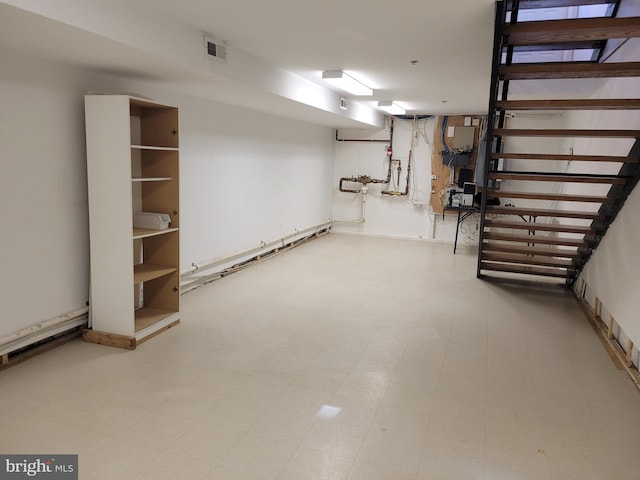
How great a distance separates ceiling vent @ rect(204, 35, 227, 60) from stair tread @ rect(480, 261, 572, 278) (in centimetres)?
413

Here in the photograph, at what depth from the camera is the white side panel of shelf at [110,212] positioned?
3285 mm

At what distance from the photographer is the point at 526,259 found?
18.3 feet

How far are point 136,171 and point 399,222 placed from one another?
600 cm

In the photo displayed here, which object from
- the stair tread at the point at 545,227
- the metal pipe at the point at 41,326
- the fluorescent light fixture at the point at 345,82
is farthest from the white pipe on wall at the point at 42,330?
the stair tread at the point at 545,227

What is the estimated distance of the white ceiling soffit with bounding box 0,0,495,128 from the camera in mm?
2604

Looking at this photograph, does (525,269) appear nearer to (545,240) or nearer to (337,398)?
(545,240)

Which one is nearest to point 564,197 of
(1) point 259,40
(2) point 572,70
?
(2) point 572,70

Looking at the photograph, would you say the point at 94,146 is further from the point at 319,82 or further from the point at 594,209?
the point at 594,209

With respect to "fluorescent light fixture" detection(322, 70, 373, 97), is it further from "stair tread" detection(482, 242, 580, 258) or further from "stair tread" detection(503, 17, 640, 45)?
"stair tread" detection(482, 242, 580, 258)

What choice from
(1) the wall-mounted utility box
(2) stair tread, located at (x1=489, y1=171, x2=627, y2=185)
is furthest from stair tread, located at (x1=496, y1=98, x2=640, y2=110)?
(1) the wall-mounted utility box

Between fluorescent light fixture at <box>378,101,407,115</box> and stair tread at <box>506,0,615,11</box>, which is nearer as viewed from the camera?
stair tread at <box>506,0,615,11</box>

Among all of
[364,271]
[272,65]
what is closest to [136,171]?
[272,65]

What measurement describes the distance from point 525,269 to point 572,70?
3.37 meters

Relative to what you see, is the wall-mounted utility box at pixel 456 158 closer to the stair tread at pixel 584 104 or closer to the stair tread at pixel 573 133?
the stair tread at pixel 573 133
